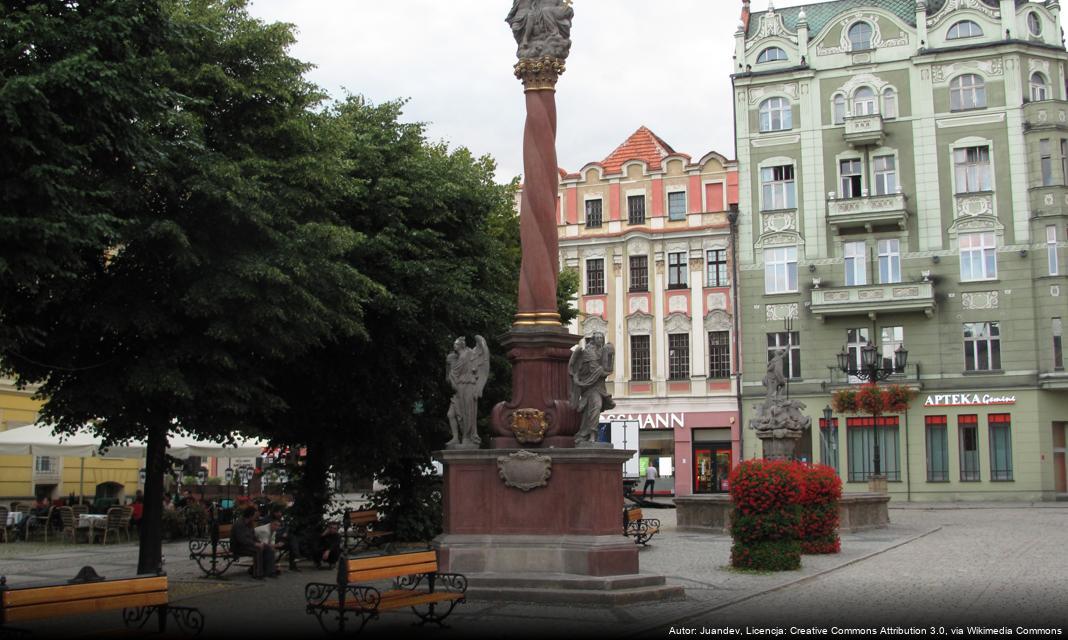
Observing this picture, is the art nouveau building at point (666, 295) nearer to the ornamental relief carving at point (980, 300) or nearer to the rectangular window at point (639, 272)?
the rectangular window at point (639, 272)

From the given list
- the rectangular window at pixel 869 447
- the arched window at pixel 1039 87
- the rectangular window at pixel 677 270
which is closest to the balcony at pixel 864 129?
Answer: the arched window at pixel 1039 87

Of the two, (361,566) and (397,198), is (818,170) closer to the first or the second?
(397,198)

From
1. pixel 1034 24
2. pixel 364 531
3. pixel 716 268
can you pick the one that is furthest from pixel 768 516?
pixel 1034 24

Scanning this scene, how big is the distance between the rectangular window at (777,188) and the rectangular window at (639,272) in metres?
5.82

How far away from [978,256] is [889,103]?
24.5 ft

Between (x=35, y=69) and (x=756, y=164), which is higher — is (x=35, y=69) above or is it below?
below

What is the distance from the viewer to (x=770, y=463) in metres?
18.0

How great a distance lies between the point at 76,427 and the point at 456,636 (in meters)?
8.13

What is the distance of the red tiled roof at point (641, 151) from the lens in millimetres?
51950

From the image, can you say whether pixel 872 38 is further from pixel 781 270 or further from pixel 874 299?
pixel 874 299

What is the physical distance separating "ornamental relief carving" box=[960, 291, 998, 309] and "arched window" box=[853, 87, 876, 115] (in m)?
8.74

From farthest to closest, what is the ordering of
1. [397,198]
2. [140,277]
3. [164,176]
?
[397,198] < [140,277] < [164,176]

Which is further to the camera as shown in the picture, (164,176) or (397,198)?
(397,198)

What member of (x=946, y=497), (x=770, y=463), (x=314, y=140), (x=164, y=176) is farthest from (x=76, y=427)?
(x=946, y=497)
